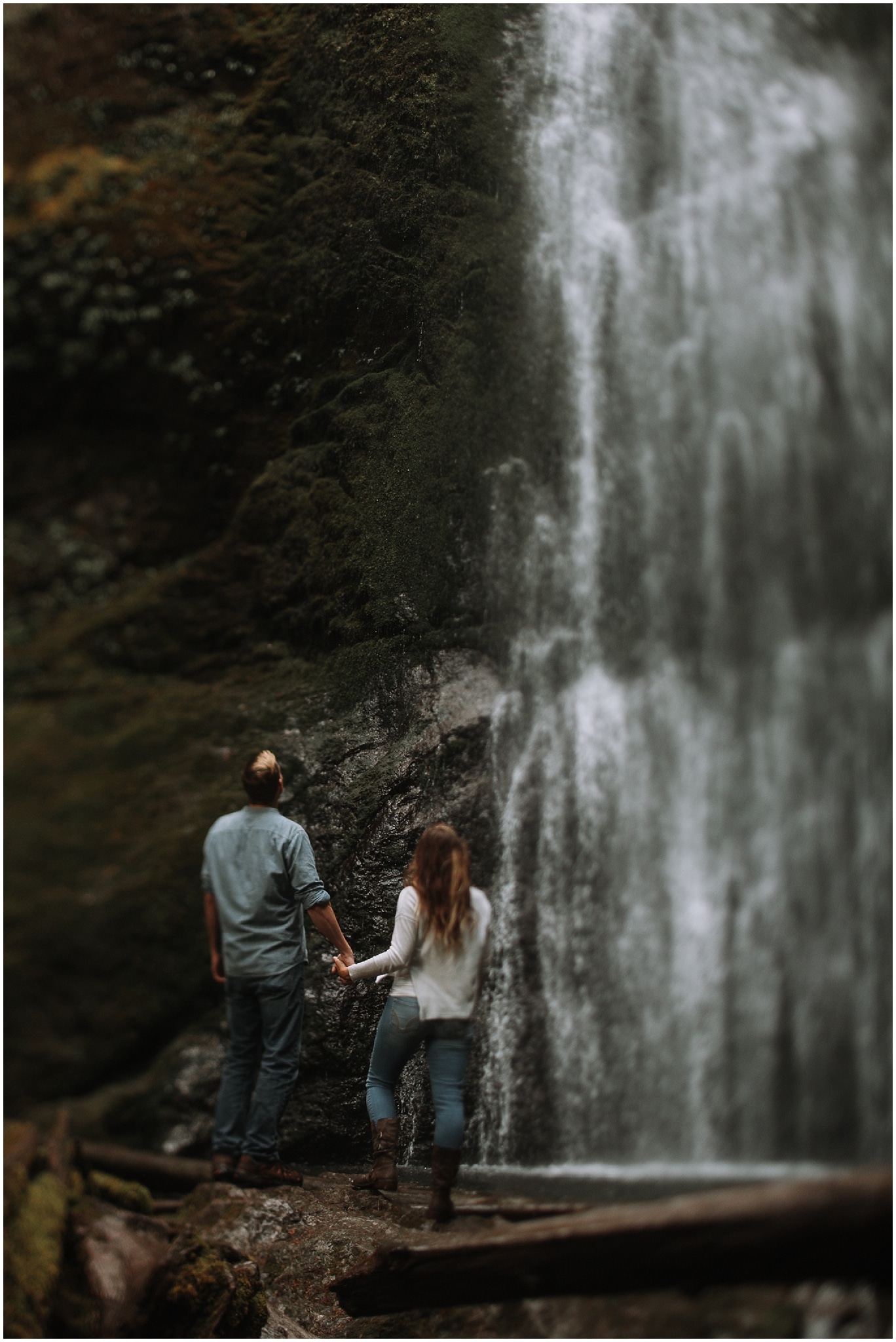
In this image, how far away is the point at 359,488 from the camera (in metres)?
3.31

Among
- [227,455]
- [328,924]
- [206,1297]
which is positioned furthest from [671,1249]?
[227,455]

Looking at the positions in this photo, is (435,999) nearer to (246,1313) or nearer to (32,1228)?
(246,1313)

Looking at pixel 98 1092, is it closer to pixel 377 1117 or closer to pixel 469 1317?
pixel 377 1117

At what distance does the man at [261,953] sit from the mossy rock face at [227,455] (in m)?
0.08

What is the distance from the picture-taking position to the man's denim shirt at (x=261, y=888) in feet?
10.1

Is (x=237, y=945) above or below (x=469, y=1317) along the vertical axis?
above

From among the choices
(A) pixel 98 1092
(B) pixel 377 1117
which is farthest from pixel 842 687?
(A) pixel 98 1092

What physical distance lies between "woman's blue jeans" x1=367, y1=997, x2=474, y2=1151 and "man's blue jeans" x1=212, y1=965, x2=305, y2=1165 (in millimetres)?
402

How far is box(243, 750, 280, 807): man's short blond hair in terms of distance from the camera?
3225 millimetres

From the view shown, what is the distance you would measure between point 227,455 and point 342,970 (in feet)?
8.21

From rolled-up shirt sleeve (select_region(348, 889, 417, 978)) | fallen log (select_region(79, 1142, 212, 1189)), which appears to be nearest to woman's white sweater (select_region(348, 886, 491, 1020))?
rolled-up shirt sleeve (select_region(348, 889, 417, 978))

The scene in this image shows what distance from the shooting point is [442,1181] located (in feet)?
8.48

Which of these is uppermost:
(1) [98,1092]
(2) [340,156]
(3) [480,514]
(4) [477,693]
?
(2) [340,156]

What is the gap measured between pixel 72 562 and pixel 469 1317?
3.83 metres
